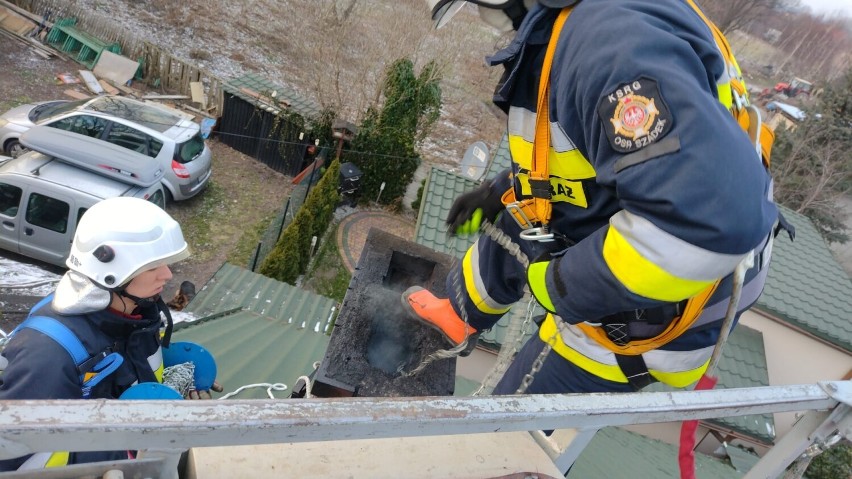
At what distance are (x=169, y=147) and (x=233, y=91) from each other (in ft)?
13.3

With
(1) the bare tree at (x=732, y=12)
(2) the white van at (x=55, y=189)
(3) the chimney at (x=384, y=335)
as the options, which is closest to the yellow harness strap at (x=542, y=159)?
(3) the chimney at (x=384, y=335)

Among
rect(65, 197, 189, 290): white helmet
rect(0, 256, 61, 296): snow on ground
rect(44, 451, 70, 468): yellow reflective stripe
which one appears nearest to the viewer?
rect(44, 451, 70, 468): yellow reflective stripe

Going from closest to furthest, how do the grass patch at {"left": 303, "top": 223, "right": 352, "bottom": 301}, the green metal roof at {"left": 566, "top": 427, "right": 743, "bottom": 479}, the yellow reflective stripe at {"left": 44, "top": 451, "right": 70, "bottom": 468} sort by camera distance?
1. the yellow reflective stripe at {"left": 44, "top": 451, "right": 70, "bottom": 468}
2. the green metal roof at {"left": 566, "top": 427, "right": 743, "bottom": 479}
3. the grass patch at {"left": 303, "top": 223, "right": 352, "bottom": 301}

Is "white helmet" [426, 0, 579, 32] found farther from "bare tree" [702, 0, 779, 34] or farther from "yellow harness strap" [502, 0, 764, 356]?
"bare tree" [702, 0, 779, 34]

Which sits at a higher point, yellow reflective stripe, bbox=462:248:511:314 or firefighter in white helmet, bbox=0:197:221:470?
yellow reflective stripe, bbox=462:248:511:314

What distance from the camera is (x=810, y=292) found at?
26.2 feet

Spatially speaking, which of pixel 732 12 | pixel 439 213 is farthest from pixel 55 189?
pixel 732 12

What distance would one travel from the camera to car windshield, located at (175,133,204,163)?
431 inches

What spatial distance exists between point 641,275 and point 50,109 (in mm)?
12651

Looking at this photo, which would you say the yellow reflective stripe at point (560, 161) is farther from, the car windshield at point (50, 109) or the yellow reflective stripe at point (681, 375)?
the car windshield at point (50, 109)

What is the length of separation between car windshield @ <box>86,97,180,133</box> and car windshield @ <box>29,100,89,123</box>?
1.35 ft

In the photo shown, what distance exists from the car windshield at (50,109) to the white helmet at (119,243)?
992 centimetres

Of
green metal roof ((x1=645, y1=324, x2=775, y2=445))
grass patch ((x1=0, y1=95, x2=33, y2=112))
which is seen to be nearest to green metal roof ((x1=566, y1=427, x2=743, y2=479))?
green metal roof ((x1=645, y1=324, x2=775, y2=445))

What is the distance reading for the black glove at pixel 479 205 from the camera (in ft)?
9.38
